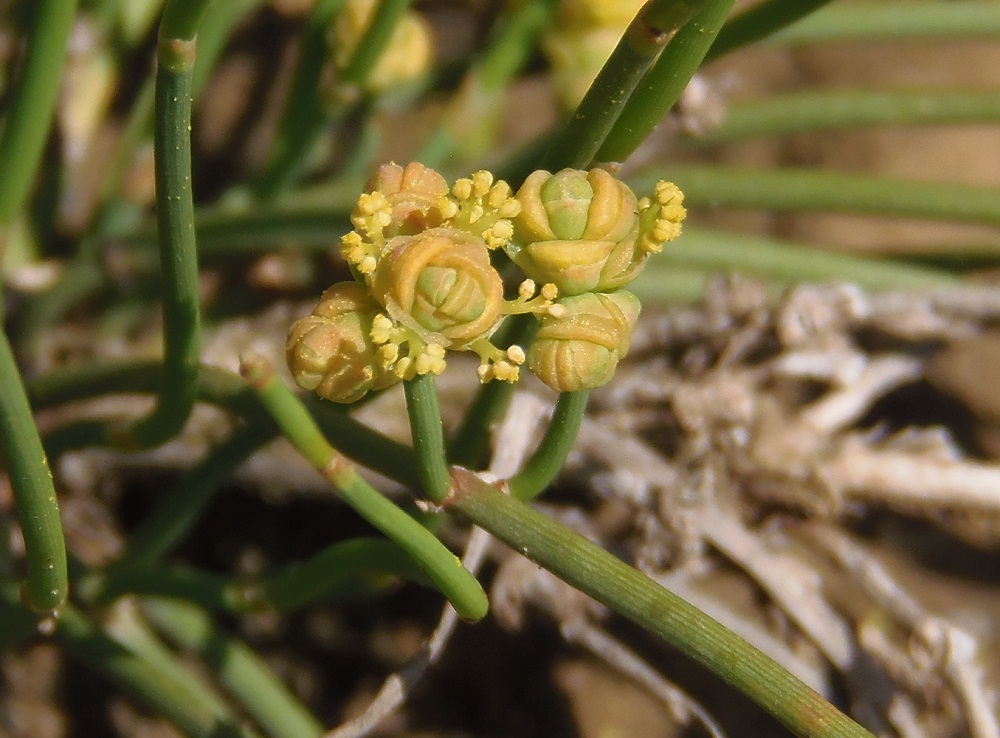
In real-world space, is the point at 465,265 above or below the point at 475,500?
above

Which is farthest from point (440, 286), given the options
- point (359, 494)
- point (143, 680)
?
point (143, 680)

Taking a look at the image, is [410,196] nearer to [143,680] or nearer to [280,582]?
[280,582]

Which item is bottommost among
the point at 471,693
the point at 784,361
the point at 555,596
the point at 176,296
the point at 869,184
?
the point at 471,693

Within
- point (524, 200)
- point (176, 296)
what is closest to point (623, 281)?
point (524, 200)

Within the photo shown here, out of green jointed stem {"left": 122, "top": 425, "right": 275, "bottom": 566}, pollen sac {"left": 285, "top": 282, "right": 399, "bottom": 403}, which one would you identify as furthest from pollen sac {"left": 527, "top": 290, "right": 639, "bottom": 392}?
green jointed stem {"left": 122, "top": 425, "right": 275, "bottom": 566}

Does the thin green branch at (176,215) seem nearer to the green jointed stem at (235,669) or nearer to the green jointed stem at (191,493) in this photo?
the green jointed stem at (191,493)

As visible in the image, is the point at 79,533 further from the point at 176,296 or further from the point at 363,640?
the point at 176,296

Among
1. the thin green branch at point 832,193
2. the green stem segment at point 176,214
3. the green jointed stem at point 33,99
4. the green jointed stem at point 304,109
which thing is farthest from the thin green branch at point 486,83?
the green stem segment at point 176,214

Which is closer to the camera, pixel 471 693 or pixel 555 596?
pixel 555 596
